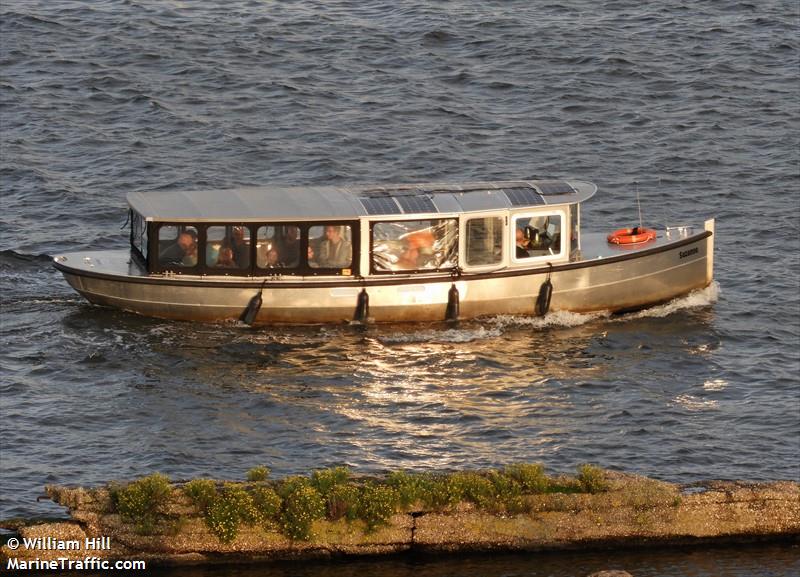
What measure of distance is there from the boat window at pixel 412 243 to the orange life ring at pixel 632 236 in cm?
442

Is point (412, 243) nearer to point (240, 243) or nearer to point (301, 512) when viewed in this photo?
point (240, 243)

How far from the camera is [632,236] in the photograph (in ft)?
134

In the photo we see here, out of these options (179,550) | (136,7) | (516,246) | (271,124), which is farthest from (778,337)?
(136,7)

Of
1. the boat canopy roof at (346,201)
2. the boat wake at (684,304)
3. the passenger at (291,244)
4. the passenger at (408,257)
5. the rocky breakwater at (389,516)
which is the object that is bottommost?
the boat wake at (684,304)

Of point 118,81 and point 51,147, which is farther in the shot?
point 118,81

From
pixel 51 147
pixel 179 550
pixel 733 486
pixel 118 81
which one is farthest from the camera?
pixel 118 81

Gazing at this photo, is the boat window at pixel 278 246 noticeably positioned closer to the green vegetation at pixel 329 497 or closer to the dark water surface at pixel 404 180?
the dark water surface at pixel 404 180

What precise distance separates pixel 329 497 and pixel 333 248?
→ 14.4 meters

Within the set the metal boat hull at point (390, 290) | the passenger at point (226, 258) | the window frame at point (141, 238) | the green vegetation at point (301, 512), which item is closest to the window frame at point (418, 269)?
the metal boat hull at point (390, 290)

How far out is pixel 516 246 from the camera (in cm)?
3928

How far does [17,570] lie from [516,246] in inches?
706

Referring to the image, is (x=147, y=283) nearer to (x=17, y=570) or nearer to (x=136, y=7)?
(x=17, y=570)

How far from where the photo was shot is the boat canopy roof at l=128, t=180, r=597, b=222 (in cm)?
3828

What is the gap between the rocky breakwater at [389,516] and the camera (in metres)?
24.3
